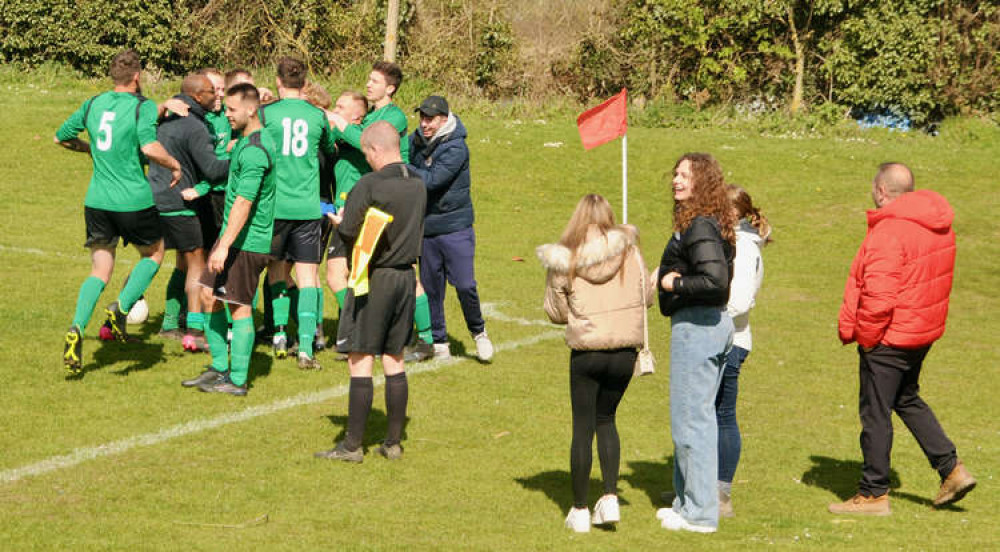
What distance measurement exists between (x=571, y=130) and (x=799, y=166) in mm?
5178

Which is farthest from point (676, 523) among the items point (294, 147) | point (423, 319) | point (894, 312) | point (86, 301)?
point (86, 301)

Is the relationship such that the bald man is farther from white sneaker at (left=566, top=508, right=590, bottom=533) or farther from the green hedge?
the green hedge

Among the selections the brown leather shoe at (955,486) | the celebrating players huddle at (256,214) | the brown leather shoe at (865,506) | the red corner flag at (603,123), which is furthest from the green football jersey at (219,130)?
the brown leather shoe at (955,486)

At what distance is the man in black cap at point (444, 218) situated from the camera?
993 cm

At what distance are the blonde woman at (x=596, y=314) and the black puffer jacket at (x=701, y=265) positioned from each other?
197 millimetres

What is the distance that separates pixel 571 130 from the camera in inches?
991

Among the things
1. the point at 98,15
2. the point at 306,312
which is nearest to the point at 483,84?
the point at 98,15

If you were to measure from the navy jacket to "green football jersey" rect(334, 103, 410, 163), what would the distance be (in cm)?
16

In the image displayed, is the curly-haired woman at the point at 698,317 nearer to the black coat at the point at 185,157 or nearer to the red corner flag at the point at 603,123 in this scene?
the red corner flag at the point at 603,123

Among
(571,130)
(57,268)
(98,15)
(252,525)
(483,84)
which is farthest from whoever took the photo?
(483,84)

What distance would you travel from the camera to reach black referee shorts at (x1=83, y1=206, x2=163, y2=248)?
29.7 ft

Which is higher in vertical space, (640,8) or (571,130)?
(640,8)

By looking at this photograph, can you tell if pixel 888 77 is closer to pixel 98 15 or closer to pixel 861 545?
pixel 98 15

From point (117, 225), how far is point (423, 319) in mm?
2671
